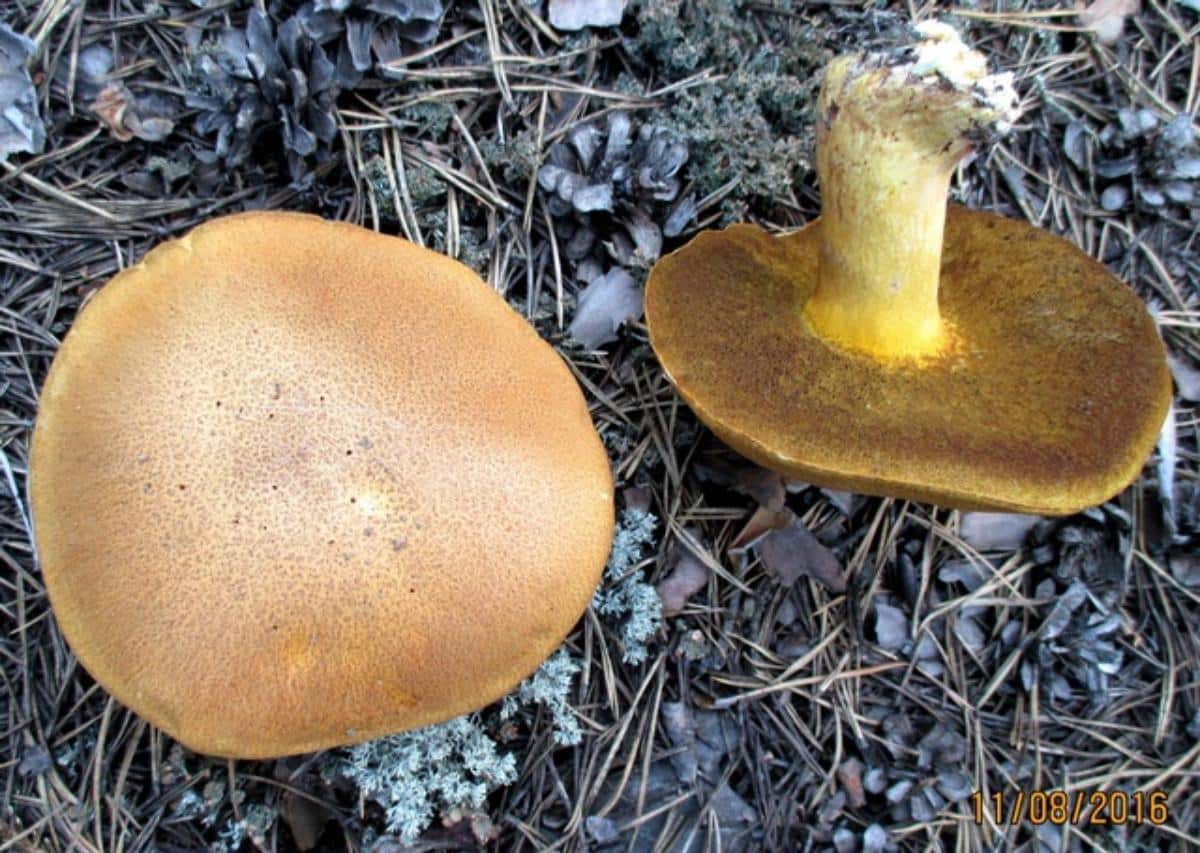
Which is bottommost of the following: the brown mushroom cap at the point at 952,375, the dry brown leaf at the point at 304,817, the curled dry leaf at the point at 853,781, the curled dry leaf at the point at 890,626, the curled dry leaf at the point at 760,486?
the curled dry leaf at the point at 853,781

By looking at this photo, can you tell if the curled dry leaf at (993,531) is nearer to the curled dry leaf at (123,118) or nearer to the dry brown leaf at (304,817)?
the dry brown leaf at (304,817)

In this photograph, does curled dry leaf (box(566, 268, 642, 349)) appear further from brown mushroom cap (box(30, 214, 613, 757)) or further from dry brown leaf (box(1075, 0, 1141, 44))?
dry brown leaf (box(1075, 0, 1141, 44))

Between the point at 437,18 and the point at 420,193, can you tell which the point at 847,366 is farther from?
the point at 437,18

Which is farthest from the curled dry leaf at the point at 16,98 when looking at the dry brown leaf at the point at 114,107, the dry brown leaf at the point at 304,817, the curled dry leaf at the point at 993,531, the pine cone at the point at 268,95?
the curled dry leaf at the point at 993,531

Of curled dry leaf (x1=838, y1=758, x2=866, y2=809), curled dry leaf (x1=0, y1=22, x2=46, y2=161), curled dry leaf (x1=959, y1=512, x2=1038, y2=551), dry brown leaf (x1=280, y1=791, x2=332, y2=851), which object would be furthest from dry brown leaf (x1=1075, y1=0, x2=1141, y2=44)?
dry brown leaf (x1=280, y1=791, x2=332, y2=851)

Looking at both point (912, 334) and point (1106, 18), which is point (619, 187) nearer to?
point (912, 334)

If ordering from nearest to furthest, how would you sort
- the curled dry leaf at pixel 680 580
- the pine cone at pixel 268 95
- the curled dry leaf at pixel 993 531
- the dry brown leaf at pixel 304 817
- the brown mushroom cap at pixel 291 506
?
the brown mushroom cap at pixel 291 506 → the dry brown leaf at pixel 304 817 → the pine cone at pixel 268 95 → the curled dry leaf at pixel 680 580 → the curled dry leaf at pixel 993 531

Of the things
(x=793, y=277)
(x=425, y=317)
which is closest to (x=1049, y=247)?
(x=793, y=277)
